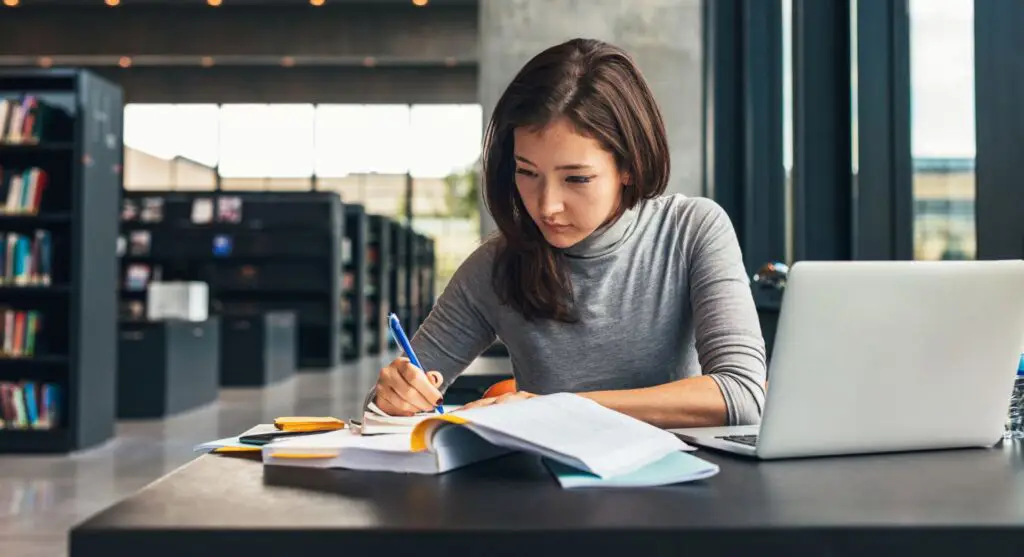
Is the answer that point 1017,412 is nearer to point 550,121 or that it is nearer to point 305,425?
point 550,121

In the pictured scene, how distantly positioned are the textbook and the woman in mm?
500

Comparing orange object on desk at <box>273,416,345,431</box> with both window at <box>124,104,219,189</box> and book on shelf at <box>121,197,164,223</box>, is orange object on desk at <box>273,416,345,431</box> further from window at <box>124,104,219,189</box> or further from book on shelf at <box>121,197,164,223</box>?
window at <box>124,104,219,189</box>

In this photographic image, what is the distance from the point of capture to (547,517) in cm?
74

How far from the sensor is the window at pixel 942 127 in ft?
7.66

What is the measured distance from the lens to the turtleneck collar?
5.77ft

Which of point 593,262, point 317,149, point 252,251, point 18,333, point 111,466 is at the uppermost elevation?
point 317,149

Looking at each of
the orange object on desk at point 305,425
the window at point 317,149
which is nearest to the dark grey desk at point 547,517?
the orange object on desk at point 305,425

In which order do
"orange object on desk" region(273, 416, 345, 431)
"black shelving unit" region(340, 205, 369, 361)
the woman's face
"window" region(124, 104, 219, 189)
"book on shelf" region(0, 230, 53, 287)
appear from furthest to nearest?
1. "window" region(124, 104, 219, 189)
2. "black shelving unit" region(340, 205, 369, 361)
3. "book on shelf" region(0, 230, 53, 287)
4. the woman's face
5. "orange object on desk" region(273, 416, 345, 431)

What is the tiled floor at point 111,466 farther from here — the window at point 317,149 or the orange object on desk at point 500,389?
the window at point 317,149

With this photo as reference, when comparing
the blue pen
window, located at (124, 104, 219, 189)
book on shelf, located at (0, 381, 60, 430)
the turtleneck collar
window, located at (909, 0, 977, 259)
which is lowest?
book on shelf, located at (0, 381, 60, 430)

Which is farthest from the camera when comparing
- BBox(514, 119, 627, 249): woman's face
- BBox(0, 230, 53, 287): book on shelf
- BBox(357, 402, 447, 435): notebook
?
BBox(0, 230, 53, 287): book on shelf

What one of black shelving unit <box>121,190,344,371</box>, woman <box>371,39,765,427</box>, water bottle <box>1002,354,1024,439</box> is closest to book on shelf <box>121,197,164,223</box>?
black shelving unit <box>121,190,344,371</box>

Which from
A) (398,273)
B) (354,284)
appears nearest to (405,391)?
(354,284)

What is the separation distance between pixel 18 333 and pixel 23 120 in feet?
3.52
